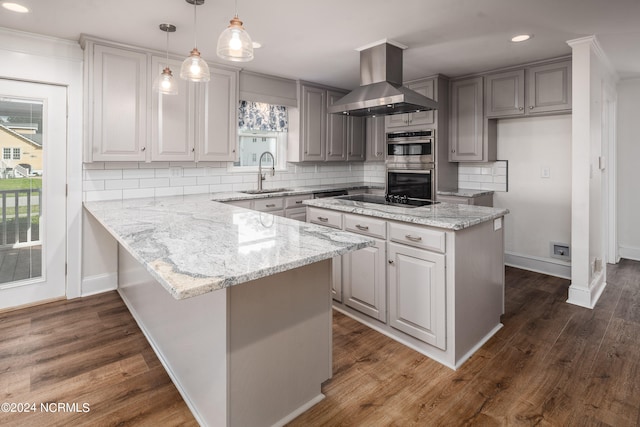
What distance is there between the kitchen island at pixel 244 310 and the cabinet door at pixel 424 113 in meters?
2.95

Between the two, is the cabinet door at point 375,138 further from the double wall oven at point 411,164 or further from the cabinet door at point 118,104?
the cabinet door at point 118,104

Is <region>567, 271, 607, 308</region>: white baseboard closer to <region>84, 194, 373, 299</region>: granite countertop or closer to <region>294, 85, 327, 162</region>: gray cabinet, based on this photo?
<region>84, 194, 373, 299</region>: granite countertop

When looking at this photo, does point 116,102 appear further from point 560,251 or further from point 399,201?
point 560,251

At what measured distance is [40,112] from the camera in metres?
3.13

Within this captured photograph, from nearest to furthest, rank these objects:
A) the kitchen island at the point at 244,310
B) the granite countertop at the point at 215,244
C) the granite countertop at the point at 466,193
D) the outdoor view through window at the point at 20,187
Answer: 1. the granite countertop at the point at 215,244
2. the kitchen island at the point at 244,310
3. the outdoor view through window at the point at 20,187
4. the granite countertop at the point at 466,193

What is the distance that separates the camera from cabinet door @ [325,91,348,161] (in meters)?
5.07

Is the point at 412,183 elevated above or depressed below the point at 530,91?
below

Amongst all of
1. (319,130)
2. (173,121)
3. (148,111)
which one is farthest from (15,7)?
(319,130)

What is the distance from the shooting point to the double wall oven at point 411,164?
4434 millimetres

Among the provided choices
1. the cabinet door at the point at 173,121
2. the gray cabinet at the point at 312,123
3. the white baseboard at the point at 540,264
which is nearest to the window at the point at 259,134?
the gray cabinet at the point at 312,123

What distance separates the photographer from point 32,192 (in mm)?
3150

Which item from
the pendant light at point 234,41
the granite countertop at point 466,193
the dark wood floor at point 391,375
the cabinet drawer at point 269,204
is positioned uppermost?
the pendant light at point 234,41

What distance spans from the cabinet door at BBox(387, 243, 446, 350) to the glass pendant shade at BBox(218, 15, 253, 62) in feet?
5.01

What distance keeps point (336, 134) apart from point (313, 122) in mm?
455
